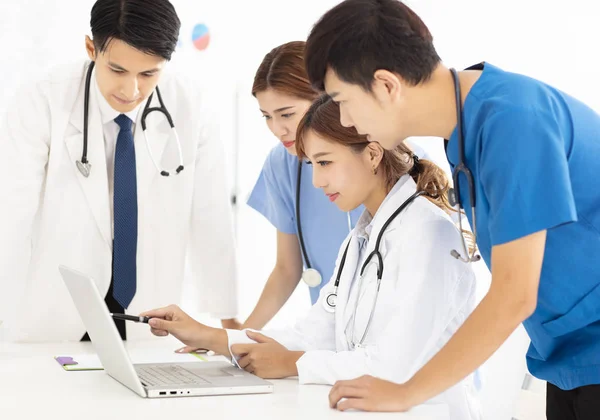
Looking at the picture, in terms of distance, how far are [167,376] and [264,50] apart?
2568 millimetres

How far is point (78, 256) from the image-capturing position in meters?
1.91

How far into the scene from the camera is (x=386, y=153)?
5.10 ft

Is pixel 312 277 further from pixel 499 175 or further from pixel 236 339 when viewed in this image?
pixel 499 175

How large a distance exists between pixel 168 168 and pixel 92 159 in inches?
8.0

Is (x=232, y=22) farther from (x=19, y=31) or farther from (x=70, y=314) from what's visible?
(x=70, y=314)

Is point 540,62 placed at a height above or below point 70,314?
above

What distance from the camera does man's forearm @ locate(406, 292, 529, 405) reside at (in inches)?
40.1

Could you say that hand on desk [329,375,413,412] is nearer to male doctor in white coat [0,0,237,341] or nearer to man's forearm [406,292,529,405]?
man's forearm [406,292,529,405]

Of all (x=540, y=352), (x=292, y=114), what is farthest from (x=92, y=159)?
(x=540, y=352)

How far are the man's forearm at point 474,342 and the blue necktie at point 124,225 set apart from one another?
106 cm

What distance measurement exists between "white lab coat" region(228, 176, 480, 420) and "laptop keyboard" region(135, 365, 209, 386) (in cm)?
19

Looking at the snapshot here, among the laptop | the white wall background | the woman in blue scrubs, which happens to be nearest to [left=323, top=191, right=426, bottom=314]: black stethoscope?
the laptop

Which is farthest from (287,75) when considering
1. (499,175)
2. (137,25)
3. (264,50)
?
(264,50)

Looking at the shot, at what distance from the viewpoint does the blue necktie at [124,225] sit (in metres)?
1.91
